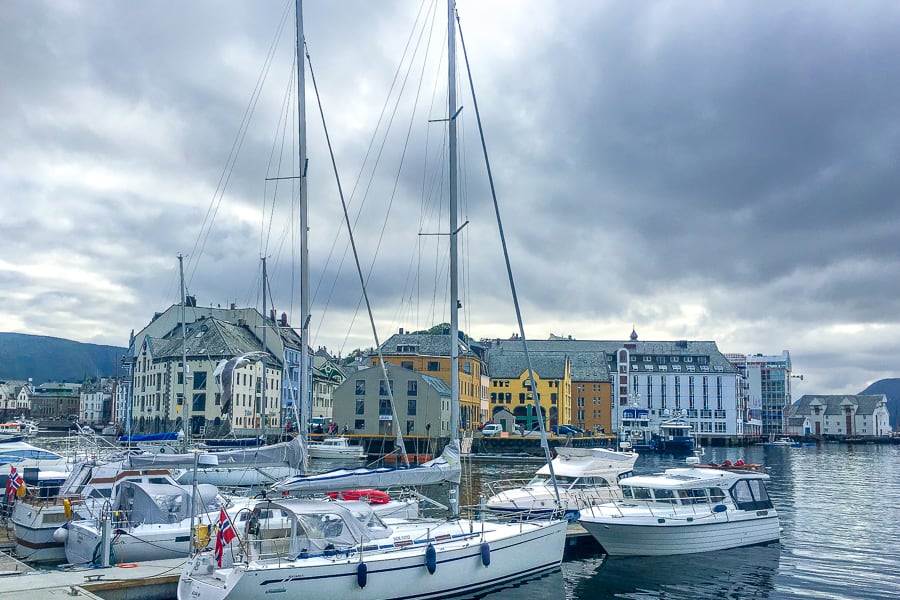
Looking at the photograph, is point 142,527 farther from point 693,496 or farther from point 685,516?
point 693,496

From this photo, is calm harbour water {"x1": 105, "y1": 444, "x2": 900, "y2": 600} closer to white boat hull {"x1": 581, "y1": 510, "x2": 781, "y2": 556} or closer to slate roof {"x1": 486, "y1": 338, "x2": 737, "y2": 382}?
white boat hull {"x1": 581, "y1": 510, "x2": 781, "y2": 556}

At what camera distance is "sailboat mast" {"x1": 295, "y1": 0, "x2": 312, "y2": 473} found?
96.0ft

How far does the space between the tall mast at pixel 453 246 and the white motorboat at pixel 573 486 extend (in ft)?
14.5

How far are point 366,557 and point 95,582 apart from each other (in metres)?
6.16

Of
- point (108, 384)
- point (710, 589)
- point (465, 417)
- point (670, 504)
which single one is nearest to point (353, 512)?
point (710, 589)

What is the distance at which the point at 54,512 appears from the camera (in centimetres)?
2484

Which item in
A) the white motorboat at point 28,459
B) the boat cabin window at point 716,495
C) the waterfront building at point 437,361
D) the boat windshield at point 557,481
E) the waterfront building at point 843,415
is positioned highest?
the waterfront building at point 437,361

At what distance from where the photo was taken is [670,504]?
28438 mm

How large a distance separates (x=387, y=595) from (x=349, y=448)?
5256 centimetres

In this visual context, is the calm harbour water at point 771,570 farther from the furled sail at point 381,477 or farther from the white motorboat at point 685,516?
the furled sail at point 381,477

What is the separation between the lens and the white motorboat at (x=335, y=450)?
225 feet

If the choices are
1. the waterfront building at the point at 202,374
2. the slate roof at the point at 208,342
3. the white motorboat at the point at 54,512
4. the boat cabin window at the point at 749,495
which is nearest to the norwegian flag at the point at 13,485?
the white motorboat at the point at 54,512

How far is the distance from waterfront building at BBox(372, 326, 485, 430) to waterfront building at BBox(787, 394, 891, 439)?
123 meters

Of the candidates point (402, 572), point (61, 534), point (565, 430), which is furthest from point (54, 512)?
point (565, 430)
